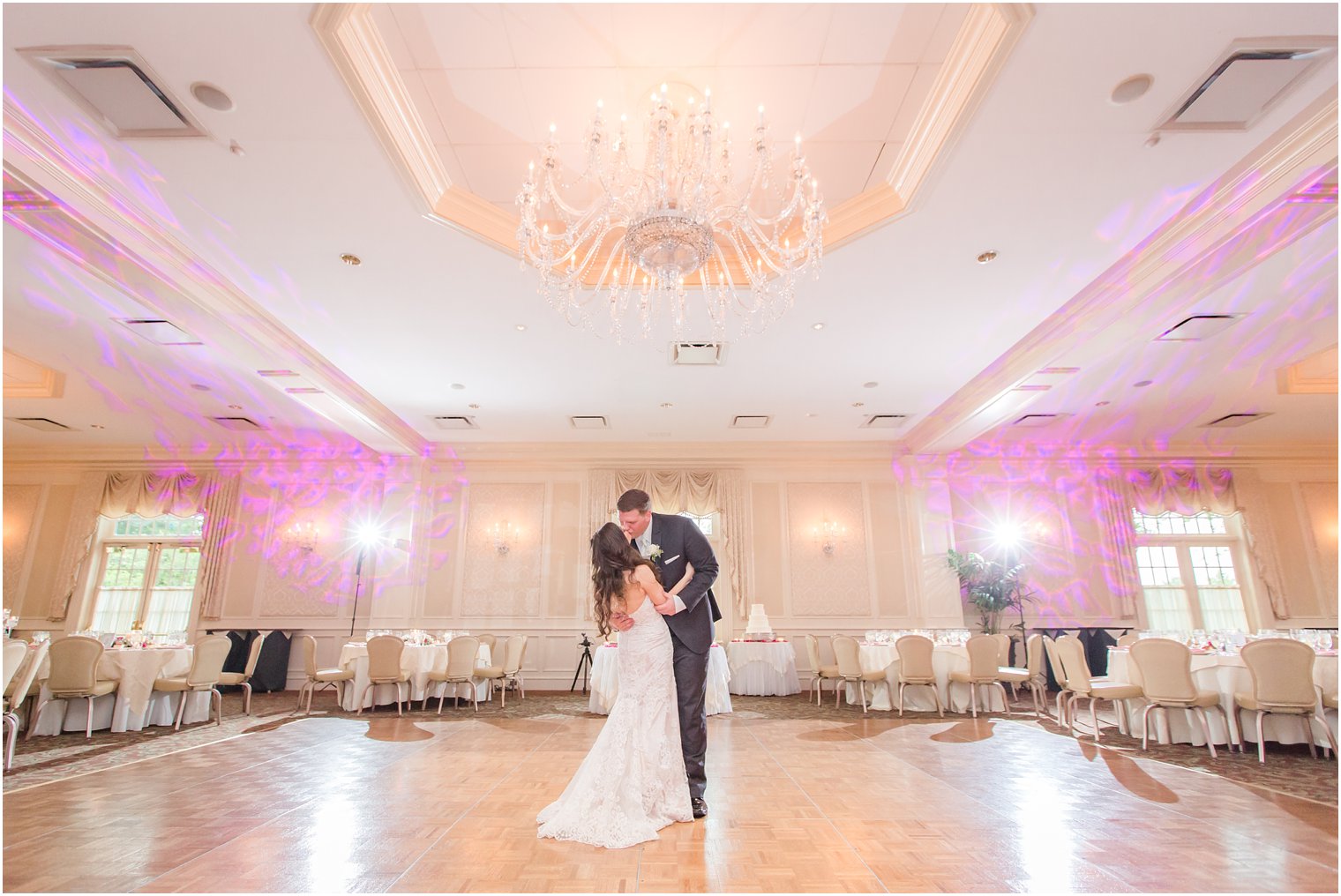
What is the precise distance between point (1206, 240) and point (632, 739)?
16.3 feet

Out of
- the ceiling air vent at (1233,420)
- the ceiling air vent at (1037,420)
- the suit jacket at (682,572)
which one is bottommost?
the suit jacket at (682,572)

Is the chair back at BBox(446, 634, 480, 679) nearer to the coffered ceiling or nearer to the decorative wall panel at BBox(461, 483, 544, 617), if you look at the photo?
the decorative wall panel at BBox(461, 483, 544, 617)

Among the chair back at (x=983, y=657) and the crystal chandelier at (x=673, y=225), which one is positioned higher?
the crystal chandelier at (x=673, y=225)

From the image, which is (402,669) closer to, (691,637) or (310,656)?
(310,656)

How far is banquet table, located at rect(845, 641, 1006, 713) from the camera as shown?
7.16m

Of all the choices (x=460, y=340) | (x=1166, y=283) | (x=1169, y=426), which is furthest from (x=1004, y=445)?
(x=460, y=340)

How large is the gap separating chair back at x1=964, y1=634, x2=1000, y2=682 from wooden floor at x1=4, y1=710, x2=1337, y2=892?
2.04 metres

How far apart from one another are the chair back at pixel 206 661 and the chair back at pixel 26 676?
4.06ft

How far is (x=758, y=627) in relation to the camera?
8930 mm

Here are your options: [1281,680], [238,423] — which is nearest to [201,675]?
[238,423]

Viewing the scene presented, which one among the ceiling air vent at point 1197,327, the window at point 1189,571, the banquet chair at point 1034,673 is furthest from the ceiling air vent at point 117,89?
the window at point 1189,571

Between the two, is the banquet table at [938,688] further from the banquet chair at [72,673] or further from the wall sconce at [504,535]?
the banquet chair at [72,673]

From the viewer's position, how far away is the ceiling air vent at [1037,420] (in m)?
8.64

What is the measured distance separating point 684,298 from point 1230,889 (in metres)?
4.86
